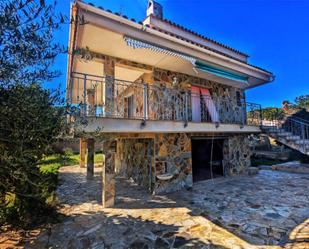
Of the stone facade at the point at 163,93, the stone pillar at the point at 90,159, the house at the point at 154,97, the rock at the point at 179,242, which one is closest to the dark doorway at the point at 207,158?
the house at the point at 154,97

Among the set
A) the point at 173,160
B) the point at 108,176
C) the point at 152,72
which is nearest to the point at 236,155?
the point at 173,160

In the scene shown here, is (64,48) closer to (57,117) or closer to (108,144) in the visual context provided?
(57,117)

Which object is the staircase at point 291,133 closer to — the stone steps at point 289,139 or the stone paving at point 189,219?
the stone steps at point 289,139

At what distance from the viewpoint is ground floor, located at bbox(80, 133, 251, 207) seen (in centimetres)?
1002

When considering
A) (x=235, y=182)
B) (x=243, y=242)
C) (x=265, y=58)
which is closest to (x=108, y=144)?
(x=243, y=242)

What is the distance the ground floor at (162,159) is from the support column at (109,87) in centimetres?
130

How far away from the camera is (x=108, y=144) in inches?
392

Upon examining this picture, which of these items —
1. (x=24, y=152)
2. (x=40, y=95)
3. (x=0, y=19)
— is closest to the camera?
(x=0, y=19)

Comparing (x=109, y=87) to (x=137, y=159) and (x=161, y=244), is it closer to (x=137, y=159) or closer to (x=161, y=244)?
(x=137, y=159)

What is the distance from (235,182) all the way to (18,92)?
14.3 metres

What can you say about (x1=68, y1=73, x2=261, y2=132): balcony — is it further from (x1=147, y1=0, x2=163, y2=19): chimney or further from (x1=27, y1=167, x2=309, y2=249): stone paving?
(x1=147, y1=0, x2=163, y2=19): chimney

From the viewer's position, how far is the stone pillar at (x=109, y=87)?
30.6ft

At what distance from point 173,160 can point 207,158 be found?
1035 cm

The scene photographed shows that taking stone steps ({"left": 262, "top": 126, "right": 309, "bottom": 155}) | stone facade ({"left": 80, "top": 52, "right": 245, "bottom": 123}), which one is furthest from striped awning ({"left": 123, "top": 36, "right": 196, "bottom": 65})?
stone steps ({"left": 262, "top": 126, "right": 309, "bottom": 155})
